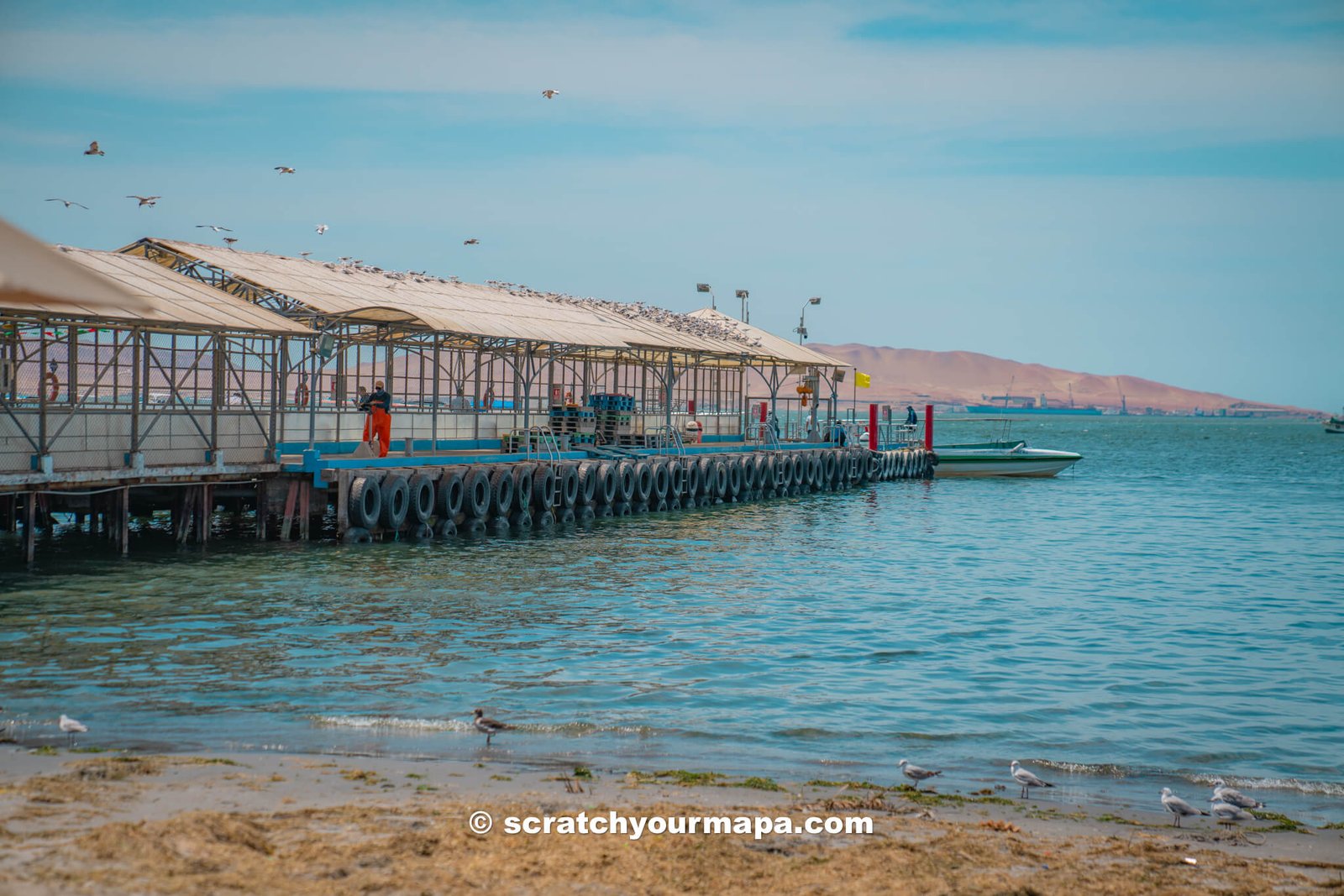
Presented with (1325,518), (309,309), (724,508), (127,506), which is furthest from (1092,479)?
(127,506)

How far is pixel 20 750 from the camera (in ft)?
36.7

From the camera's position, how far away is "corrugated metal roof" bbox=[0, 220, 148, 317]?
8.34m

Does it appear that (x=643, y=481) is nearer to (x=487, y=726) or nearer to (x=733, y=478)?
(x=733, y=478)

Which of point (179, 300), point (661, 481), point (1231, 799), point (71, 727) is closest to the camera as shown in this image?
point (1231, 799)

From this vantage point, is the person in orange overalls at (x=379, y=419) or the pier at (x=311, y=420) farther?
the person in orange overalls at (x=379, y=419)

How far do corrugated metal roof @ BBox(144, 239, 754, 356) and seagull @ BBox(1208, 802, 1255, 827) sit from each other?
2396cm

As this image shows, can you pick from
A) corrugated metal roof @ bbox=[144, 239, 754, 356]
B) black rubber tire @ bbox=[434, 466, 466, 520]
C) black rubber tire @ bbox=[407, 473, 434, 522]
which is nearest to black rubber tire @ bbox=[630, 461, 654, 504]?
corrugated metal roof @ bbox=[144, 239, 754, 356]

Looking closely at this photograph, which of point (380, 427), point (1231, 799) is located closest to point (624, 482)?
point (380, 427)

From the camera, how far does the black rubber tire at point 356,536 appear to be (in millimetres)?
28906

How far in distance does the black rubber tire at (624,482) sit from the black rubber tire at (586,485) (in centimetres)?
132

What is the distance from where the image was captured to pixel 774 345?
185ft

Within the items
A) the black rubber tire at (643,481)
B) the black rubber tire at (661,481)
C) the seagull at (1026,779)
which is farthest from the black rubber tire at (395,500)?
the seagull at (1026,779)

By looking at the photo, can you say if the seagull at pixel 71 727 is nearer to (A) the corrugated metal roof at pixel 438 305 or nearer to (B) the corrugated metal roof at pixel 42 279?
(B) the corrugated metal roof at pixel 42 279

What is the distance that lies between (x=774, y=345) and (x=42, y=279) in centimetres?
4877
